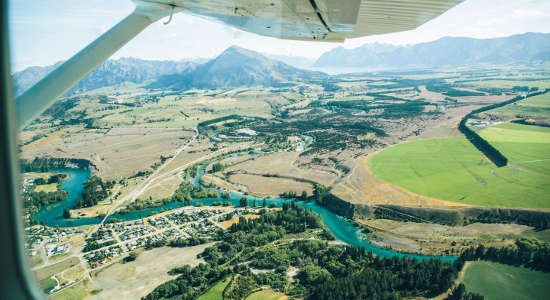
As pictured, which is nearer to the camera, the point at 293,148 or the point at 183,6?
the point at 183,6

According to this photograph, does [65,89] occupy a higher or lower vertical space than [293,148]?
higher

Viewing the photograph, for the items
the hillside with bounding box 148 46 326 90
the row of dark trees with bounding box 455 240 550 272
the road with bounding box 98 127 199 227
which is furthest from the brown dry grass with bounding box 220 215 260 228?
the hillside with bounding box 148 46 326 90

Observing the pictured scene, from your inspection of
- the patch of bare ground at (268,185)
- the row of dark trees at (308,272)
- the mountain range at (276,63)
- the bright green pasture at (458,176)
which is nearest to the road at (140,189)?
the patch of bare ground at (268,185)

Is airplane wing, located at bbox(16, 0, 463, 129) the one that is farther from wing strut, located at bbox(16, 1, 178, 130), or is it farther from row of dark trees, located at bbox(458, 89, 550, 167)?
row of dark trees, located at bbox(458, 89, 550, 167)

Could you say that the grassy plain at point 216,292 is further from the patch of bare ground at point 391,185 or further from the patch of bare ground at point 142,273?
the patch of bare ground at point 391,185

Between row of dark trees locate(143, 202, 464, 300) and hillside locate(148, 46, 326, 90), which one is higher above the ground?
hillside locate(148, 46, 326, 90)

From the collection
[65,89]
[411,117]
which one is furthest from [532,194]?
[411,117]

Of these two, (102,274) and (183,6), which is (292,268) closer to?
(102,274)
